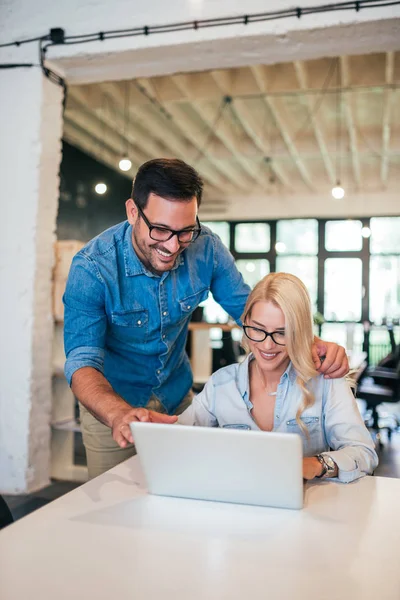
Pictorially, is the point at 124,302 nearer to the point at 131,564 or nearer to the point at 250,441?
the point at 250,441

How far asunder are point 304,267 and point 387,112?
5.13 meters

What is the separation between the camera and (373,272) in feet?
36.0

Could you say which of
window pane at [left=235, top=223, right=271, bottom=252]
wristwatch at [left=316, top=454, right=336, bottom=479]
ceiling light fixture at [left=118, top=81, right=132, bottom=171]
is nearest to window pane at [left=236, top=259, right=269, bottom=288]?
window pane at [left=235, top=223, right=271, bottom=252]

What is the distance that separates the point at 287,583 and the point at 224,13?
2914 mm

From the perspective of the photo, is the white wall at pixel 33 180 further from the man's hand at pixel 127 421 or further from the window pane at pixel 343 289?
the window pane at pixel 343 289

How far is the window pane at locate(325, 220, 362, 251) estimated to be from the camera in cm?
1105

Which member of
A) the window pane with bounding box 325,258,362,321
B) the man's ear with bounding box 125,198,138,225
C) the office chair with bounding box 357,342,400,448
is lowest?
the office chair with bounding box 357,342,400,448

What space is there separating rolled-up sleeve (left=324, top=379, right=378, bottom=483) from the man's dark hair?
0.73 m

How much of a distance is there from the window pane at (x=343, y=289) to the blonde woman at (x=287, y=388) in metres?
9.60

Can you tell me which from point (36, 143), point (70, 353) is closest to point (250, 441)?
point (70, 353)

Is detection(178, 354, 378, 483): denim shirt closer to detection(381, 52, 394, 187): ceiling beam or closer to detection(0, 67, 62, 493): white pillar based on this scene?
detection(0, 67, 62, 493): white pillar

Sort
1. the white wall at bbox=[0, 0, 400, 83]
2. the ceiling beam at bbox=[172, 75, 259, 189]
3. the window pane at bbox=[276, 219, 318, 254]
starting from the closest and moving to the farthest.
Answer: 1. the white wall at bbox=[0, 0, 400, 83]
2. the ceiling beam at bbox=[172, 75, 259, 189]
3. the window pane at bbox=[276, 219, 318, 254]

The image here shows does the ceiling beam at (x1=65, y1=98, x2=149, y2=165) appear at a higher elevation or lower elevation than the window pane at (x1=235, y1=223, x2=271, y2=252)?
higher

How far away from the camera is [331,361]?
170 centimetres
